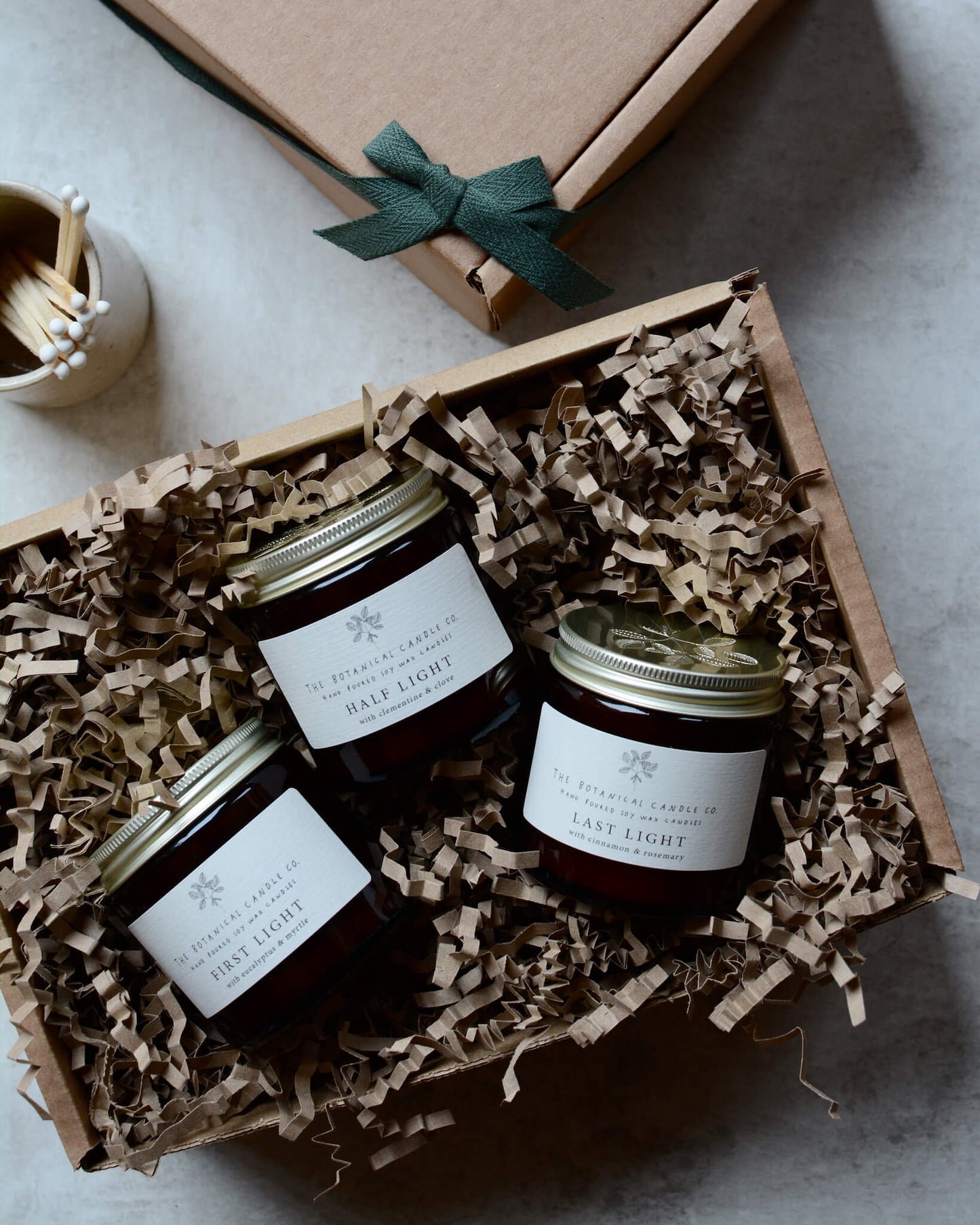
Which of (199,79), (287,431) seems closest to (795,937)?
(287,431)

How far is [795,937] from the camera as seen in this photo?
851mm

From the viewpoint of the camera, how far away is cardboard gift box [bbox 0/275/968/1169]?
0.85m

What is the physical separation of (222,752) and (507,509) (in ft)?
1.09

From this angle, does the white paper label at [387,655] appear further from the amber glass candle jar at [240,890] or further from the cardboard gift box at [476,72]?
the cardboard gift box at [476,72]

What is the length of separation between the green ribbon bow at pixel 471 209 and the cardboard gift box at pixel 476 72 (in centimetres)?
1

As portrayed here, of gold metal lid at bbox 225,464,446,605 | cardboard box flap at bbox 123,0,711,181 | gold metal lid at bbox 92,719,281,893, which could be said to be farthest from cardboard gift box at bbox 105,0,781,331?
gold metal lid at bbox 92,719,281,893

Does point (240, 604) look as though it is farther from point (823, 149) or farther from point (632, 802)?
point (823, 149)

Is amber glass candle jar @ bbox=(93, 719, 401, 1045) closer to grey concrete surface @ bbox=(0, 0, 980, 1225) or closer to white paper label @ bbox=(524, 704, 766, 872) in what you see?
white paper label @ bbox=(524, 704, 766, 872)

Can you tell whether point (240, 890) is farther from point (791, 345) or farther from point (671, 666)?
point (791, 345)

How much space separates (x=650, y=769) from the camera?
0.77m

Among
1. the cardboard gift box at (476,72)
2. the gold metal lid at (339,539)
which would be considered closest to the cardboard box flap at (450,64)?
the cardboard gift box at (476,72)

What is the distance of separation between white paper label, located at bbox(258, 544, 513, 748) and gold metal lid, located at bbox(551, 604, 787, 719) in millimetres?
87

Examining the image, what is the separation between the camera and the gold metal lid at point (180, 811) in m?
0.79

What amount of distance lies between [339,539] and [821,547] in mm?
429
